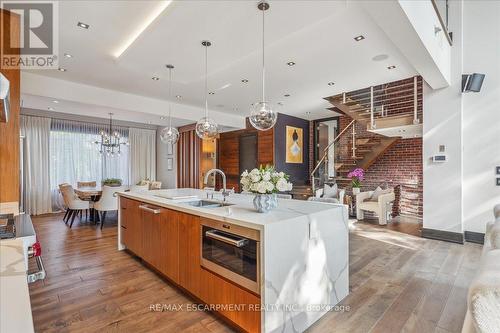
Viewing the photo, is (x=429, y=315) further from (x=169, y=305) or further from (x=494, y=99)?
(x=494, y=99)

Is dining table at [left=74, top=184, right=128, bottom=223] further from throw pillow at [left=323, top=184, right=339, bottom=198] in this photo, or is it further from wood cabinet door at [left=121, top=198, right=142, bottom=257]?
throw pillow at [left=323, top=184, right=339, bottom=198]

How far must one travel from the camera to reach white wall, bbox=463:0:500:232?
4.04 m

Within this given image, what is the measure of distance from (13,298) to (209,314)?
157 centimetres

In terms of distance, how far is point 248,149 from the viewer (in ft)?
27.9

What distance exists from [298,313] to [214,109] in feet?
20.4

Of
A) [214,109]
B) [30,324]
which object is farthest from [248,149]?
[30,324]

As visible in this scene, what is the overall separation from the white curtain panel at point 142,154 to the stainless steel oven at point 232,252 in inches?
308

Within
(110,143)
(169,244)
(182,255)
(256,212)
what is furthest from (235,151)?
(256,212)

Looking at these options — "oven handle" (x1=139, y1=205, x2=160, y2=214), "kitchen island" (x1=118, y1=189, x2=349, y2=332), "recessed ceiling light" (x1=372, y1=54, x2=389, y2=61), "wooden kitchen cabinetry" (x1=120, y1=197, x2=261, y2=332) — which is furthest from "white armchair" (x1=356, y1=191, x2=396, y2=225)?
"oven handle" (x1=139, y1=205, x2=160, y2=214)

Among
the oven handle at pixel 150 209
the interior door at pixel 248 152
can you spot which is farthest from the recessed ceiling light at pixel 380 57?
the interior door at pixel 248 152

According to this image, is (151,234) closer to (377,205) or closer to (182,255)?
(182,255)

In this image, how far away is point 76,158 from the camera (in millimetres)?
7750

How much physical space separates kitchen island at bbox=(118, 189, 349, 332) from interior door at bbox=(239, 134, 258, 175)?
5.79 meters

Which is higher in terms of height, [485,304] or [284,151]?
[284,151]
